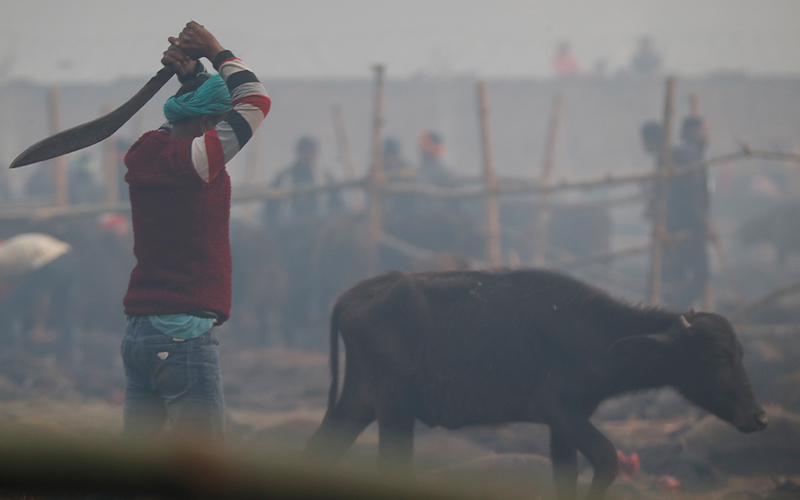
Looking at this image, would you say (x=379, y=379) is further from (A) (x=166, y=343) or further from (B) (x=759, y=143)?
(B) (x=759, y=143)

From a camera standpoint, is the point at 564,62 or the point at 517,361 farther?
the point at 564,62

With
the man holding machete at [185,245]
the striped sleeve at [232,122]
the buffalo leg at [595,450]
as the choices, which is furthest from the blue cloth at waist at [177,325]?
the buffalo leg at [595,450]

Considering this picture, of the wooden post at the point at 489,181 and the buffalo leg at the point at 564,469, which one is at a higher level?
the wooden post at the point at 489,181

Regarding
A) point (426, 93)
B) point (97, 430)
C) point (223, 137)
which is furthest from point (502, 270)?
point (426, 93)

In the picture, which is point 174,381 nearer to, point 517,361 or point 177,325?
point 177,325

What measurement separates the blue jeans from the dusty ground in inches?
69.2

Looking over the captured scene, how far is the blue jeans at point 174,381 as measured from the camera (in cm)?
310

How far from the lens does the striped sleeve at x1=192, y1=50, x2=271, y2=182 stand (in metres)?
3.01

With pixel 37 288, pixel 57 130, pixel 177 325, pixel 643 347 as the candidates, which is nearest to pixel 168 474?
pixel 177 325

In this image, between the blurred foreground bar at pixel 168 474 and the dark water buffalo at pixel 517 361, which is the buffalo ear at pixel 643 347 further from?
the blurred foreground bar at pixel 168 474

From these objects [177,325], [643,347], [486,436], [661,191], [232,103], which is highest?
[232,103]

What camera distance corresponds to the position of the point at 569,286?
4.50 meters

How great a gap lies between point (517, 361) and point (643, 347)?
687 mm

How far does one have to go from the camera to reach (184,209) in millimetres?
3113
